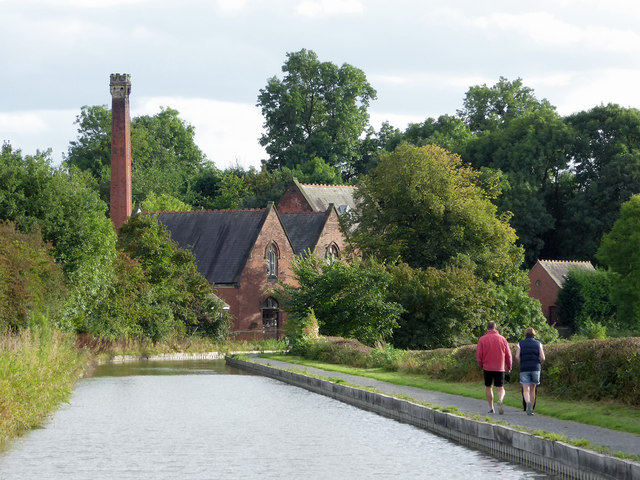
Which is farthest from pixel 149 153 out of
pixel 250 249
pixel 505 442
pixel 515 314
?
pixel 505 442

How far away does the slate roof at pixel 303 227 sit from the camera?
70750 mm

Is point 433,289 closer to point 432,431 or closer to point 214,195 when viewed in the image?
point 432,431

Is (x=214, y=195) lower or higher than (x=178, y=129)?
lower

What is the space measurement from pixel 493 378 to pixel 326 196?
61.9 metres

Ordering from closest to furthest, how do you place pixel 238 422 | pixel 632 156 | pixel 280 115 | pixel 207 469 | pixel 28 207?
pixel 207 469 < pixel 238 422 < pixel 28 207 < pixel 632 156 < pixel 280 115

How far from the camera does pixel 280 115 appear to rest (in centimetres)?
9000

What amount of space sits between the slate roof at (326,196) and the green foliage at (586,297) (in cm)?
1830

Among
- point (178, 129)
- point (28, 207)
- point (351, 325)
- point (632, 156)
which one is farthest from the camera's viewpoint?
point (178, 129)

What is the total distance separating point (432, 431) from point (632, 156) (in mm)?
54793

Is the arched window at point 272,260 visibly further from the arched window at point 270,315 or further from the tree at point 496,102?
the tree at point 496,102

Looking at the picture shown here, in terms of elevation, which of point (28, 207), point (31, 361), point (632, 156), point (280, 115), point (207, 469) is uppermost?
point (280, 115)

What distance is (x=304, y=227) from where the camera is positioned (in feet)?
237

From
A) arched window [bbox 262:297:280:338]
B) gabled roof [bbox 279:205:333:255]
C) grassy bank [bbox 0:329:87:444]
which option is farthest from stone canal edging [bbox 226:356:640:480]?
gabled roof [bbox 279:205:333:255]

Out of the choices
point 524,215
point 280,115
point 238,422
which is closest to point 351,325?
point 238,422
